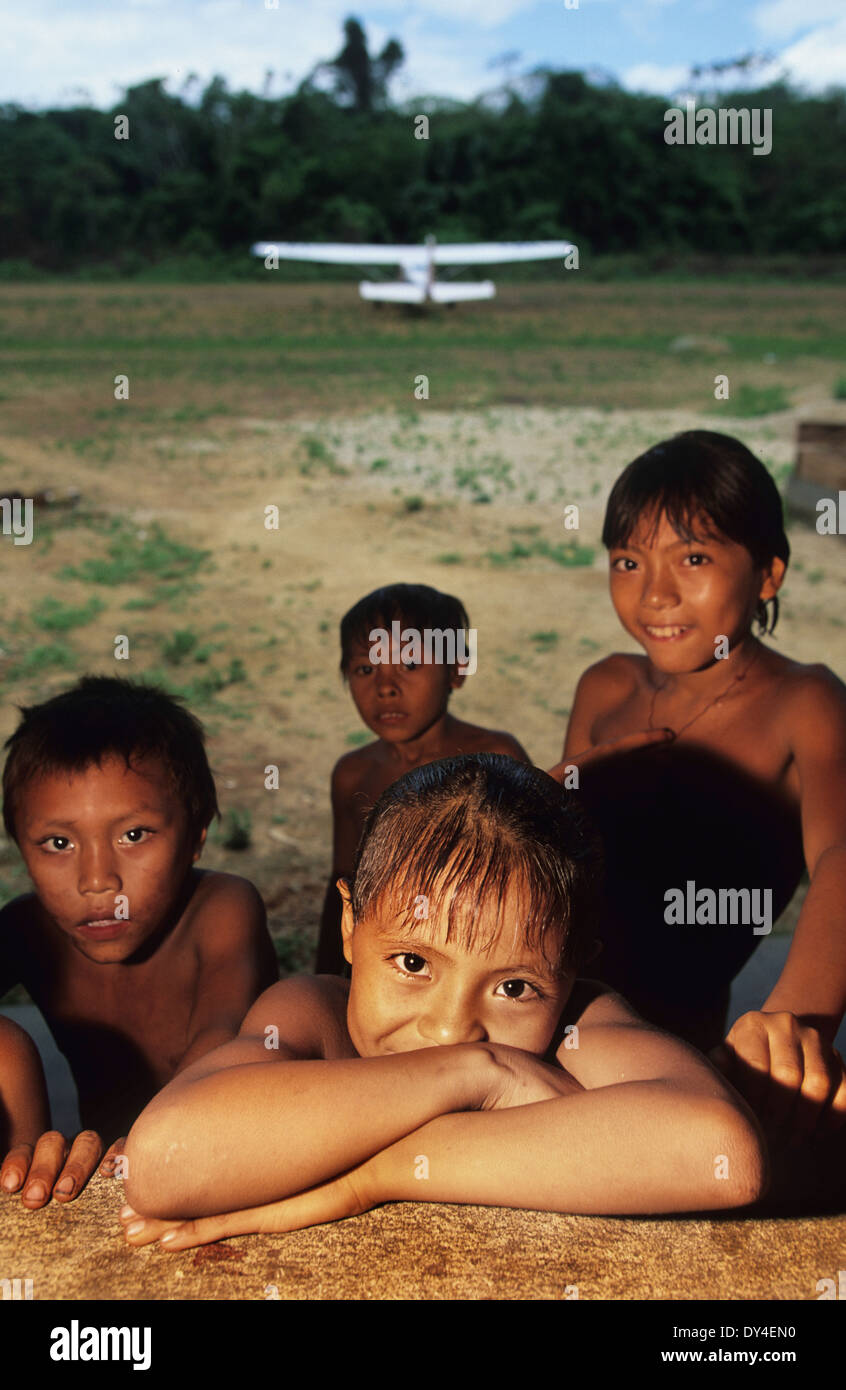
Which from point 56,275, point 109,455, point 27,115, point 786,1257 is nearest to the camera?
point 786,1257

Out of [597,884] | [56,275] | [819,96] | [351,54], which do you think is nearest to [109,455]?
[597,884]

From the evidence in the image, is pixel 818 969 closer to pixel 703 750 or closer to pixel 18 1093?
pixel 703 750

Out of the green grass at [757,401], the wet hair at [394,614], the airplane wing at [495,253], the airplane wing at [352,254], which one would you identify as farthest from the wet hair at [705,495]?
the airplane wing at [495,253]

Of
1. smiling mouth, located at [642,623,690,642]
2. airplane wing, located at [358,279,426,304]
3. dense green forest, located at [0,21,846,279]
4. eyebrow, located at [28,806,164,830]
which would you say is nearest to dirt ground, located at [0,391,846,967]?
A: eyebrow, located at [28,806,164,830]

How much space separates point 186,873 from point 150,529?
21.5ft

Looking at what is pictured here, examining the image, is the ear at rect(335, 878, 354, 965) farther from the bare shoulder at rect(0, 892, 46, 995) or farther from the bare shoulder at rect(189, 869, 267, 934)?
the bare shoulder at rect(0, 892, 46, 995)

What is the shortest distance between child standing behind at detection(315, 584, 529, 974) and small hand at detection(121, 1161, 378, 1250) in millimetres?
1264

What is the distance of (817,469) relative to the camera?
8.33 metres

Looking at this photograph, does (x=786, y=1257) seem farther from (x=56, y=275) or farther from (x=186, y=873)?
(x=56, y=275)

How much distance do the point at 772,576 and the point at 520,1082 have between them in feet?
3.89

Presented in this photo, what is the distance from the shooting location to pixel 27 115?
116ft

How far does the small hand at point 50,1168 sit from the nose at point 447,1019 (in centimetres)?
43

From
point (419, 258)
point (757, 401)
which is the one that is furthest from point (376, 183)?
point (757, 401)

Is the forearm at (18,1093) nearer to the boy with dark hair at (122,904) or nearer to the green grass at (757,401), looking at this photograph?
the boy with dark hair at (122,904)
